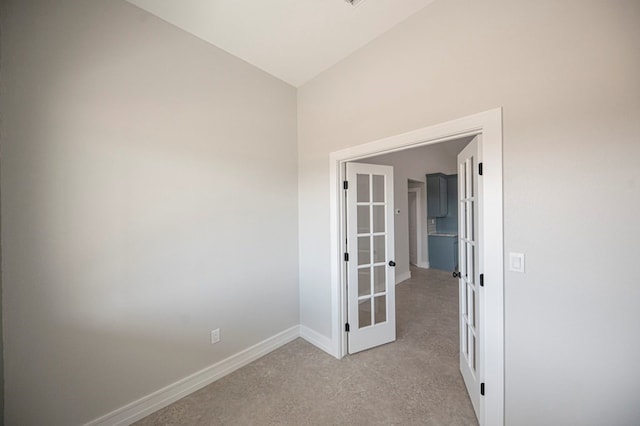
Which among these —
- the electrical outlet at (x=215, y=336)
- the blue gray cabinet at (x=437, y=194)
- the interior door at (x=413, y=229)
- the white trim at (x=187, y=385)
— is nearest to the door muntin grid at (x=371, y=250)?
the white trim at (x=187, y=385)

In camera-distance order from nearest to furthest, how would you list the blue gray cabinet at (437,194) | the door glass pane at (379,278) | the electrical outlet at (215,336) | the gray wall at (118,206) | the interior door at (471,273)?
the gray wall at (118,206), the interior door at (471,273), the electrical outlet at (215,336), the door glass pane at (379,278), the blue gray cabinet at (437,194)

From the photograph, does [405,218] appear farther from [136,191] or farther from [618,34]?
[136,191]

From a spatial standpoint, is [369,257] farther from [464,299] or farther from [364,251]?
[464,299]

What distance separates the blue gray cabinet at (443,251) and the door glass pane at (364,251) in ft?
13.5

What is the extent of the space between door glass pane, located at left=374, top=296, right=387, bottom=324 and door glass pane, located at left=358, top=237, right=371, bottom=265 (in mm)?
454

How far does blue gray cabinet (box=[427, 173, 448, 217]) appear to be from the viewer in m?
5.84

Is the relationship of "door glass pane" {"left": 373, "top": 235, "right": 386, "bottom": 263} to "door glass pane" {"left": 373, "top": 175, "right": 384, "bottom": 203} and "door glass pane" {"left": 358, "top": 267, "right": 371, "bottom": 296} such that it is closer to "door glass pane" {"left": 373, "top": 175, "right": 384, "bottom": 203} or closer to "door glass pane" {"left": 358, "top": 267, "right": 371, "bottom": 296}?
"door glass pane" {"left": 358, "top": 267, "right": 371, "bottom": 296}

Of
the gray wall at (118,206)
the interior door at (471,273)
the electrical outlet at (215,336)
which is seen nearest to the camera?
the gray wall at (118,206)

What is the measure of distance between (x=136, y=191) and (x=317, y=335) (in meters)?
2.29

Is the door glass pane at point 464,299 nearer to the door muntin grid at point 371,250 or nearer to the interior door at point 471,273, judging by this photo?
the interior door at point 471,273

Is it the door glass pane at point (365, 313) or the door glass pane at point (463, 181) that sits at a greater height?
the door glass pane at point (463, 181)

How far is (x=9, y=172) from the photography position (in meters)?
1.31

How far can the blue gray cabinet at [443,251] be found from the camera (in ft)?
18.8

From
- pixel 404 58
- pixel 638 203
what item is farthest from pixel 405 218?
pixel 638 203
